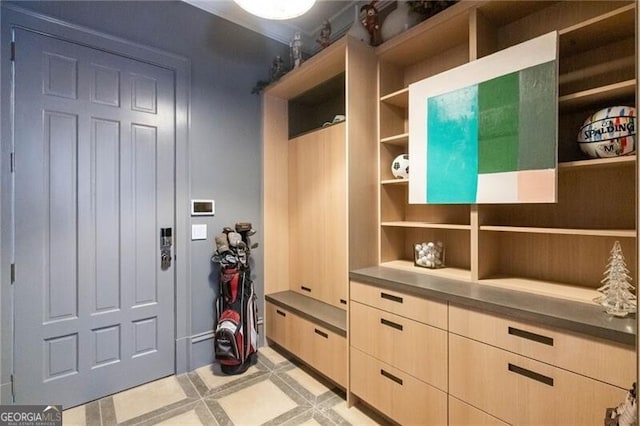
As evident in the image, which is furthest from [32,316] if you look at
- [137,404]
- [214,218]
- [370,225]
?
[370,225]

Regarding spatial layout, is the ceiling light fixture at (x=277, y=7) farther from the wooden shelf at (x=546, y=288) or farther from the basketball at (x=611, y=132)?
Result: the wooden shelf at (x=546, y=288)

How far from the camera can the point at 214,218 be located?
2.56 metres

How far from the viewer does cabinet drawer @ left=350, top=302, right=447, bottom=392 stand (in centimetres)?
154

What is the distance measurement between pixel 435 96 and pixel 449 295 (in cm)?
112

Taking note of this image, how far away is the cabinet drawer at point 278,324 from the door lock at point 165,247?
96cm

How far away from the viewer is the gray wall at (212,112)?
2.32 metres

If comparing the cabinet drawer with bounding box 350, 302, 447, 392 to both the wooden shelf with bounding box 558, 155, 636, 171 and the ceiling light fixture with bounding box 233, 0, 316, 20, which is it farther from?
the ceiling light fixture with bounding box 233, 0, 316, 20

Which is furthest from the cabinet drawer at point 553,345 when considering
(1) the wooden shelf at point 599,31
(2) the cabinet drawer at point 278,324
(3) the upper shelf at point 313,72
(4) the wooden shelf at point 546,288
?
(3) the upper shelf at point 313,72

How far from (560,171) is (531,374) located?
98cm

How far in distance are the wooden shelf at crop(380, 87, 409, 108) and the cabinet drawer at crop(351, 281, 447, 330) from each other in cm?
126

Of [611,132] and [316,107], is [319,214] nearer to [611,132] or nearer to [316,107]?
[316,107]

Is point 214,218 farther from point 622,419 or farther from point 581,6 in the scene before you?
point 581,6

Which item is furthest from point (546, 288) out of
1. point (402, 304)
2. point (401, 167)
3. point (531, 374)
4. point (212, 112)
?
point (212, 112)

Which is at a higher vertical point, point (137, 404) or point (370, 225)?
point (370, 225)
